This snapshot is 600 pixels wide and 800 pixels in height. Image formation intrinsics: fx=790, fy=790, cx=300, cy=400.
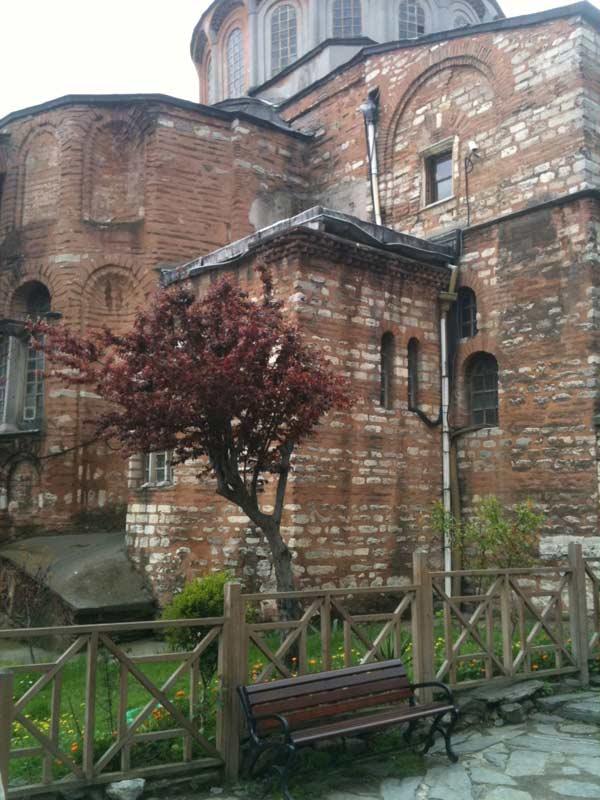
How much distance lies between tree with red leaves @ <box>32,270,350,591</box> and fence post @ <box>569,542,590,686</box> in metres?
2.93

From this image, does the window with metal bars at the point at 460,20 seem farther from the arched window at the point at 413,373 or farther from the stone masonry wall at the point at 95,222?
the arched window at the point at 413,373

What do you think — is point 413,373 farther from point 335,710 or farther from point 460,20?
point 460,20

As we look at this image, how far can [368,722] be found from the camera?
5.83 metres

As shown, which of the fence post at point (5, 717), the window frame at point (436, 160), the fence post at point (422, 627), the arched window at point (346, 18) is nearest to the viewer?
the fence post at point (5, 717)

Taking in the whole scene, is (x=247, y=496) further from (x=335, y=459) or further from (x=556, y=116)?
(x=556, y=116)

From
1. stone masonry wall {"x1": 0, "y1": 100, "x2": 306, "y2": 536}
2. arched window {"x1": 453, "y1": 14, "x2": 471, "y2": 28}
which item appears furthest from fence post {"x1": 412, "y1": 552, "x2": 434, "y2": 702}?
arched window {"x1": 453, "y1": 14, "x2": 471, "y2": 28}

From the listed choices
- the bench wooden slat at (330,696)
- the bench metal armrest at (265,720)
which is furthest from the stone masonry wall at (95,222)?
the bench metal armrest at (265,720)

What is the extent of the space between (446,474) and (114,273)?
7275 mm

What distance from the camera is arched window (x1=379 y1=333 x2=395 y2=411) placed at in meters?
12.2

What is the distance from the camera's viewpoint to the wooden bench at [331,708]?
546 cm

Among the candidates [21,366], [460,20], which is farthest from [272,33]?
[21,366]

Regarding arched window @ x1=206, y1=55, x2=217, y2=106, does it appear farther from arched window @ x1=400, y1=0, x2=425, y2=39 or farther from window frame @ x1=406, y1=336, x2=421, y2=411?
window frame @ x1=406, y1=336, x2=421, y2=411

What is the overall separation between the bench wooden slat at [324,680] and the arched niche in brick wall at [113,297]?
32.8ft

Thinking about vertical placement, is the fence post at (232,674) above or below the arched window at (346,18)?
below
